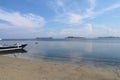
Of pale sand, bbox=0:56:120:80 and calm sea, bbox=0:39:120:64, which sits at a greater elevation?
pale sand, bbox=0:56:120:80

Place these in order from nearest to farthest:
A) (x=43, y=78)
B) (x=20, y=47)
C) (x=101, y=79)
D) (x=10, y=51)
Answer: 1. (x=43, y=78)
2. (x=101, y=79)
3. (x=10, y=51)
4. (x=20, y=47)

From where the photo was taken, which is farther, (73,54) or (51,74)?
(73,54)

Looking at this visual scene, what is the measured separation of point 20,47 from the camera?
1827 inches

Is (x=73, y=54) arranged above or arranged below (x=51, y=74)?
below

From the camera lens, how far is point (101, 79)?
12281mm

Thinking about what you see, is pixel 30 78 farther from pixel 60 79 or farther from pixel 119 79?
pixel 119 79

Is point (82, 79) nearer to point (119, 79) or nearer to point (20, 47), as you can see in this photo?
point (119, 79)

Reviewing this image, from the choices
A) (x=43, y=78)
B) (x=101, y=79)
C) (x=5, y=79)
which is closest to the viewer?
(x=5, y=79)

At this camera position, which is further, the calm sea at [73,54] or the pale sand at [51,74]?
the calm sea at [73,54]

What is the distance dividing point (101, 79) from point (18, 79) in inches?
226

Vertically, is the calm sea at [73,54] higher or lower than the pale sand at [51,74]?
lower

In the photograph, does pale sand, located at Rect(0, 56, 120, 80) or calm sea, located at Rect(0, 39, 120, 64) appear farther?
calm sea, located at Rect(0, 39, 120, 64)

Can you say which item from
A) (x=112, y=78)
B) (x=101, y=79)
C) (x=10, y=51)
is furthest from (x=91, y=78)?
(x=10, y=51)

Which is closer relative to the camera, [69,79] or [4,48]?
[69,79]
